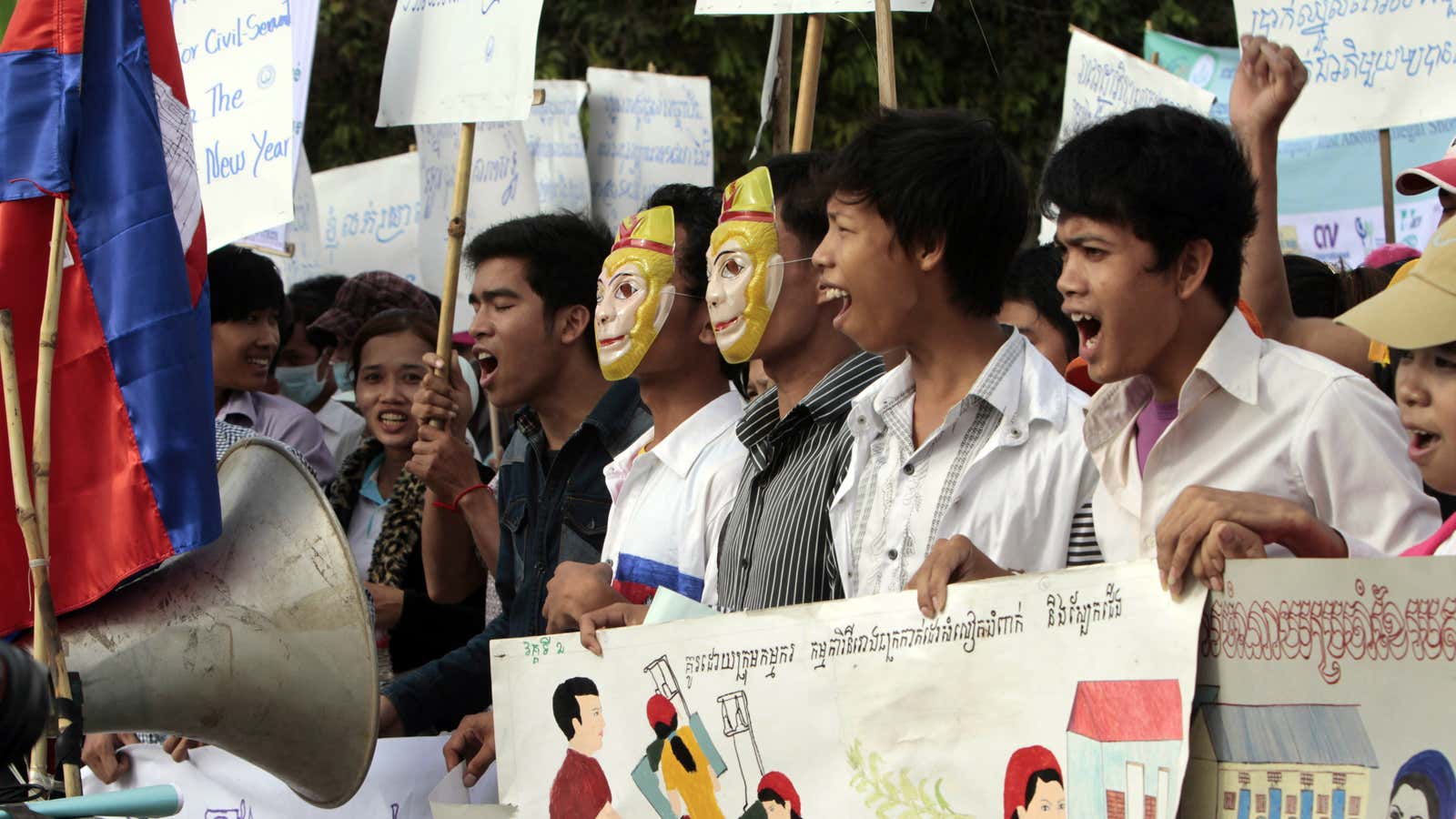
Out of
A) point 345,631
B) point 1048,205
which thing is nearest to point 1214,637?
point 1048,205

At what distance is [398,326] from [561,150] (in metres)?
2.01

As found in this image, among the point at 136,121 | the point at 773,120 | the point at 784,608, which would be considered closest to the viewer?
the point at 784,608

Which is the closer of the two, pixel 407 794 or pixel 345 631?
pixel 345 631

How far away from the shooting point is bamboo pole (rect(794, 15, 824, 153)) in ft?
14.9

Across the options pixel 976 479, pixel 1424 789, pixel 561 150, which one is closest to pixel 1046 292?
pixel 976 479

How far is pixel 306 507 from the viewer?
11.8ft

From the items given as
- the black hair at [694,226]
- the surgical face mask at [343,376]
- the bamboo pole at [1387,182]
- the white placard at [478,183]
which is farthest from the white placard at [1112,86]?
the surgical face mask at [343,376]

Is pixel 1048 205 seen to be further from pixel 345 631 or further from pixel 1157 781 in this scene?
pixel 345 631

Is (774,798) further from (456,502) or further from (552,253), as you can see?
(552,253)

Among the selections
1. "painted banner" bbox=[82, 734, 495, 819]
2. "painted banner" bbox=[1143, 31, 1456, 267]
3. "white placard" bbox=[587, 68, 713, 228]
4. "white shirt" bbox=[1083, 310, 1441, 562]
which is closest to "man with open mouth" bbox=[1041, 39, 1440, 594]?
"white shirt" bbox=[1083, 310, 1441, 562]

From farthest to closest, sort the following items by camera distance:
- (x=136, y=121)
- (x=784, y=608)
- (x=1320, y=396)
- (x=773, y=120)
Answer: (x=773, y=120) < (x=136, y=121) < (x=784, y=608) < (x=1320, y=396)

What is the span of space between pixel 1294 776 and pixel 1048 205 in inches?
46.0

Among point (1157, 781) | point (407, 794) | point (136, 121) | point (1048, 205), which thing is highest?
point (136, 121)

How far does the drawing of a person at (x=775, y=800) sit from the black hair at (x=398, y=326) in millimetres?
3259
